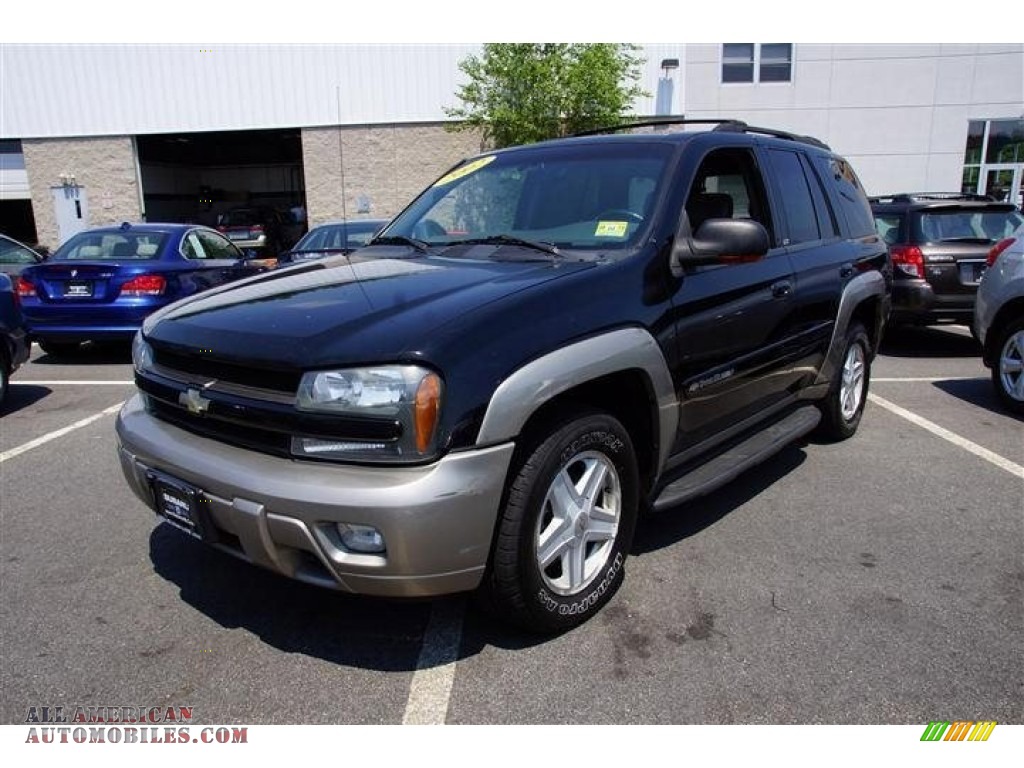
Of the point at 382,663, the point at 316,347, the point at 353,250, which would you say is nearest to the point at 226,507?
the point at 316,347

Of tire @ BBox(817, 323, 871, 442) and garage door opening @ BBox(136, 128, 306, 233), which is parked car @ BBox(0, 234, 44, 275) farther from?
garage door opening @ BBox(136, 128, 306, 233)

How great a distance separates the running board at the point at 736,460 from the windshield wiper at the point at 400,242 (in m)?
1.60

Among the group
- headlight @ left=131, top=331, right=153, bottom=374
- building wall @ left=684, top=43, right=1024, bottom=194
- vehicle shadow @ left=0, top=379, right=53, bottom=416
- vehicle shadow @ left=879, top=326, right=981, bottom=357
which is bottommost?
vehicle shadow @ left=879, top=326, right=981, bottom=357

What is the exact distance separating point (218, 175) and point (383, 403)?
127 feet

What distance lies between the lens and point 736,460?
3580 mm

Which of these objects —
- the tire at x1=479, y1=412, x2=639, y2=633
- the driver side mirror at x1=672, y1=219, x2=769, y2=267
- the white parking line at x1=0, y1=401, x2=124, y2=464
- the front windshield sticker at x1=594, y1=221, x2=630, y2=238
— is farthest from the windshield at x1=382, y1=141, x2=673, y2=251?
the white parking line at x1=0, y1=401, x2=124, y2=464

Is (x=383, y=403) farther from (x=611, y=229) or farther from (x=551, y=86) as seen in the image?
(x=551, y=86)

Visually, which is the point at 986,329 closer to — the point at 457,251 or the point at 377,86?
the point at 457,251

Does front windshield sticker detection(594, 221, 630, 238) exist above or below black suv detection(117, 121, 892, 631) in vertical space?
above

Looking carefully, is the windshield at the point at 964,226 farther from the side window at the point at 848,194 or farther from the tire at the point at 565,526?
the tire at the point at 565,526

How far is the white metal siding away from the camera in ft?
69.1

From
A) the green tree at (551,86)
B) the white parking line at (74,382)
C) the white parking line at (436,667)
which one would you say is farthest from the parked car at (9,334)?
the green tree at (551,86)

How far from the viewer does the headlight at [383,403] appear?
7.39 feet
